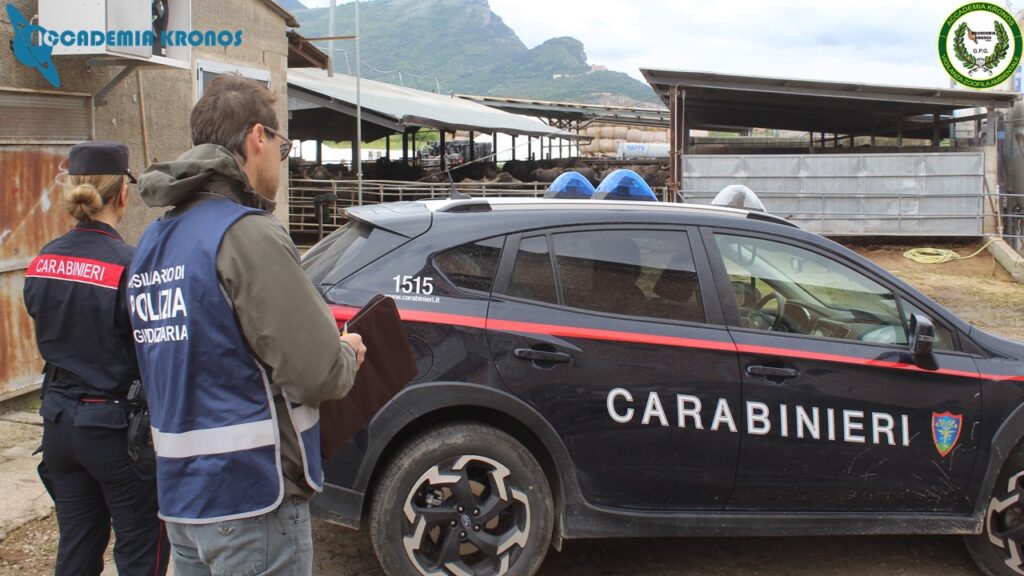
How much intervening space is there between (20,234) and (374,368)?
4.97m

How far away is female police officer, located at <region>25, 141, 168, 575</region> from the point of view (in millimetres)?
3047

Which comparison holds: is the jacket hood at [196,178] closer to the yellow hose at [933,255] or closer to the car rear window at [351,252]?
the car rear window at [351,252]

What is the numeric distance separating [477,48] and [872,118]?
128282mm

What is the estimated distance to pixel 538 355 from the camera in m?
3.82

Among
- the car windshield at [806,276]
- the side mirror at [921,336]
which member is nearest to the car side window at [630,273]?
the car windshield at [806,276]

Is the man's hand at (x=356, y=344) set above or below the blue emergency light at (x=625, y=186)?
below

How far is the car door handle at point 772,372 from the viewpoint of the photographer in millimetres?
3961

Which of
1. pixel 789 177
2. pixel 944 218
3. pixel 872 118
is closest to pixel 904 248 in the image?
pixel 944 218

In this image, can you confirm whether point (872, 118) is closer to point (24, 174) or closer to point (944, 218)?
point (944, 218)

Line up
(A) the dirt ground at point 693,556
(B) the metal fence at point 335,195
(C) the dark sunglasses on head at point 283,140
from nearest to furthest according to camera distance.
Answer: (C) the dark sunglasses on head at point 283,140, (A) the dirt ground at point 693,556, (B) the metal fence at point 335,195

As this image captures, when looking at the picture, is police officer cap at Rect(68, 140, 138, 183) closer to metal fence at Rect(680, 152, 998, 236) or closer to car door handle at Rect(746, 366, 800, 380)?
car door handle at Rect(746, 366, 800, 380)

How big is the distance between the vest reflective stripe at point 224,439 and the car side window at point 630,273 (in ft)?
6.82

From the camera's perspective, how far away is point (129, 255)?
10.3 feet

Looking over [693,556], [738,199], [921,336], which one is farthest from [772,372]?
[738,199]
